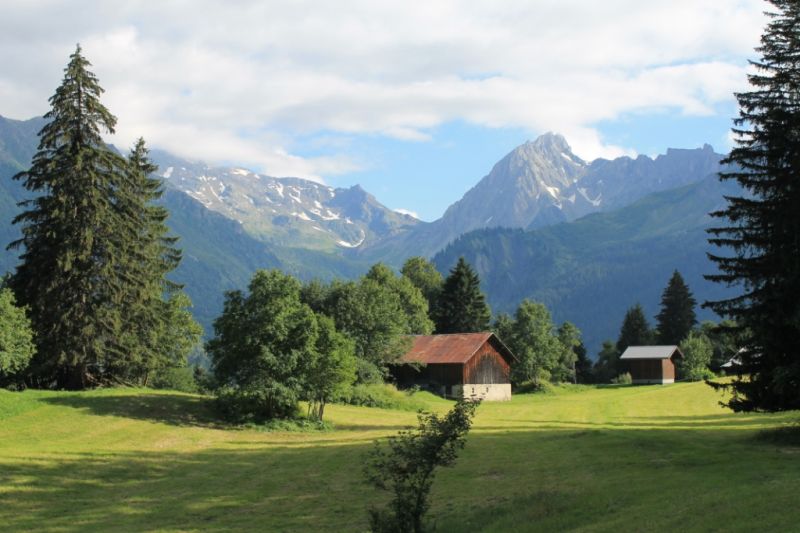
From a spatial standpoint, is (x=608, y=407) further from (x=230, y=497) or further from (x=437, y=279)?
(x=437, y=279)

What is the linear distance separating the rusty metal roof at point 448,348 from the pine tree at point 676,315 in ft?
173

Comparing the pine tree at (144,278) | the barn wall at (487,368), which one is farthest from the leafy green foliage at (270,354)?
the barn wall at (487,368)

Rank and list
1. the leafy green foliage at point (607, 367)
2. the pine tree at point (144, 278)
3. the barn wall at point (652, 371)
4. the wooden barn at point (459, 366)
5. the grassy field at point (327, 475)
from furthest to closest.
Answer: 1. the leafy green foliage at point (607, 367)
2. the barn wall at point (652, 371)
3. the wooden barn at point (459, 366)
4. the pine tree at point (144, 278)
5. the grassy field at point (327, 475)

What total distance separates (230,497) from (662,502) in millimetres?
14764

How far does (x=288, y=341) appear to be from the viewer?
4438cm

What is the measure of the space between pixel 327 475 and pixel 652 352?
297ft

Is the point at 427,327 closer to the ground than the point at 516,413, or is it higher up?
higher up

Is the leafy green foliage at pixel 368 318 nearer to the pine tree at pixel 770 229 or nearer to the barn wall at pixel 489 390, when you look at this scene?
the barn wall at pixel 489 390

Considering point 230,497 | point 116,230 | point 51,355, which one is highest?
point 116,230

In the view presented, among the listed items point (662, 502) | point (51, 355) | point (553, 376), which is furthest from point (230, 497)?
point (553, 376)

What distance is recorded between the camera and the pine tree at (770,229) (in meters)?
27.0

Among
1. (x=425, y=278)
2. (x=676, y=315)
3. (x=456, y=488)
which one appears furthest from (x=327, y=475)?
(x=676, y=315)

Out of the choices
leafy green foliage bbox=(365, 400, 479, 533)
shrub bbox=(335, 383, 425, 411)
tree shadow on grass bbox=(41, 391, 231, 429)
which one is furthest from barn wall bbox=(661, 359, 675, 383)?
leafy green foliage bbox=(365, 400, 479, 533)

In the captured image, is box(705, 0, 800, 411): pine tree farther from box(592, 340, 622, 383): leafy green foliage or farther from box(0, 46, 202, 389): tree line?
box(592, 340, 622, 383): leafy green foliage
